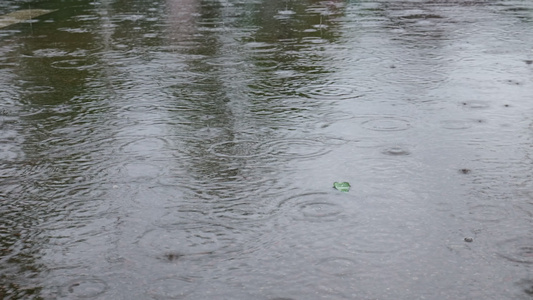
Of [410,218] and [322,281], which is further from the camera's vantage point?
[410,218]

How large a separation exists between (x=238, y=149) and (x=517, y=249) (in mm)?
2246

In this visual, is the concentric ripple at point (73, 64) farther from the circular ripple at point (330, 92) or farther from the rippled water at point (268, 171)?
the circular ripple at point (330, 92)

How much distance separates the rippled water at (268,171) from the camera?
3.22 m

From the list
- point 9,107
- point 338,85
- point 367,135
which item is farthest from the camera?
point 338,85

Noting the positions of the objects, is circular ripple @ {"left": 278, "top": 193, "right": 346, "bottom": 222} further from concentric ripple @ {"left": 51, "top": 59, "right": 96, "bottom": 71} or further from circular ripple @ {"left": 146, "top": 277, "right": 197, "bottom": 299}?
concentric ripple @ {"left": 51, "top": 59, "right": 96, "bottom": 71}

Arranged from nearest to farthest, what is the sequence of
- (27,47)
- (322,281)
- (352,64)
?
(322,281) < (352,64) < (27,47)

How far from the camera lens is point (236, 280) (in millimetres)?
3148

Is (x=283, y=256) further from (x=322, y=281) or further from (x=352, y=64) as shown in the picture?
(x=352, y=64)

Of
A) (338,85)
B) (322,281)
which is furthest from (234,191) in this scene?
(338,85)

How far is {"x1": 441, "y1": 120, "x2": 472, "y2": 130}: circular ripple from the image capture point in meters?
5.51

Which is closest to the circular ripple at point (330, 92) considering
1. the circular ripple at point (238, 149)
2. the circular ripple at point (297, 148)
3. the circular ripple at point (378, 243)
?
Result: the circular ripple at point (297, 148)

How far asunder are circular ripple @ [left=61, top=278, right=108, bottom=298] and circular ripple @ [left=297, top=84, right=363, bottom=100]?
3811 mm

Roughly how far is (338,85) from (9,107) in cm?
315

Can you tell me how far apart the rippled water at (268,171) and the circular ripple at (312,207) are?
2 cm
